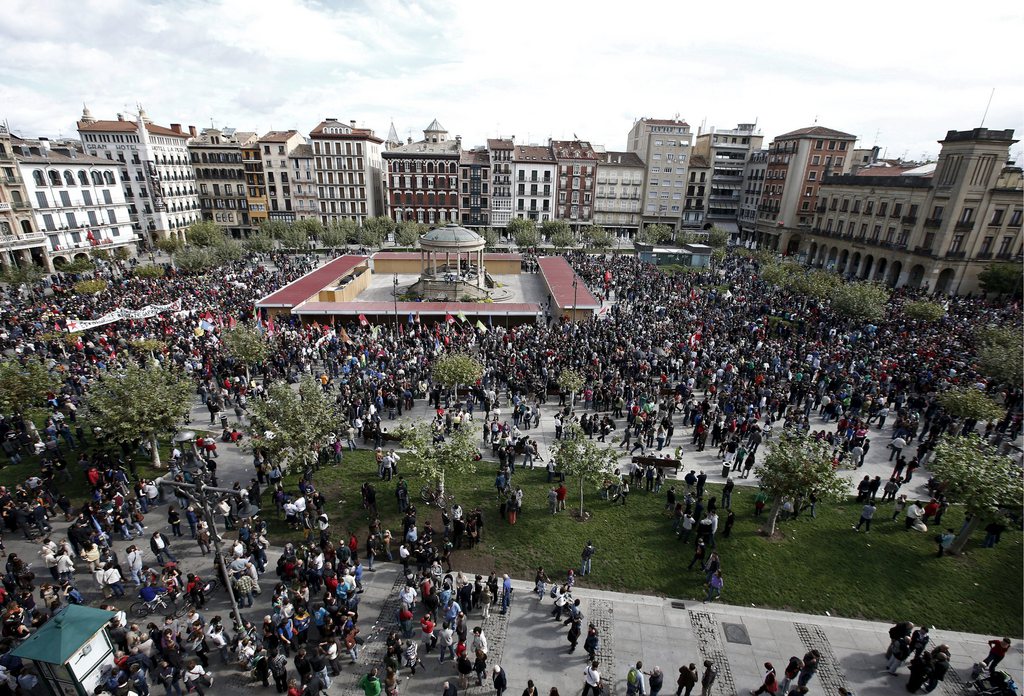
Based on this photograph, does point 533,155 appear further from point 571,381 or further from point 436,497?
point 436,497

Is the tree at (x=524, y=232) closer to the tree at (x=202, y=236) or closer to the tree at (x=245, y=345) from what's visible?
the tree at (x=202, y=236)

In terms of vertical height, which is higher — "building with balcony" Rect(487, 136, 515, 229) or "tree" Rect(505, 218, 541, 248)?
"building with balcony" Rect(487, 136, 515, 229)

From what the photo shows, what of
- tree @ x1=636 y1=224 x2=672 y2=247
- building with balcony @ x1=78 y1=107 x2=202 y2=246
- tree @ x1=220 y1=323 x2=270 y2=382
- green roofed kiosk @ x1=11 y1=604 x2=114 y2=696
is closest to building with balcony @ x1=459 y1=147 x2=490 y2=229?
tree @ x1=636 y1=224 x2=672 y2=247

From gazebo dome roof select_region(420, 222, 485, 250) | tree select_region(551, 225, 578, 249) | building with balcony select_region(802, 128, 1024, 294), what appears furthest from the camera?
tree select_region(551, 225, 578, 249)

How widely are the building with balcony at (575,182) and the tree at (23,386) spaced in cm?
7726

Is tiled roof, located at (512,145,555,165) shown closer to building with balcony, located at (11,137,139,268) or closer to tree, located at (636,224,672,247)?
tree, located at (636,224,672,247)

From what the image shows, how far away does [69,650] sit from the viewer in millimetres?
10969

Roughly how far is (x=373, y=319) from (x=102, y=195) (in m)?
52.1

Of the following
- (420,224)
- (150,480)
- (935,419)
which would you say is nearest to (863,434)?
(935,419)

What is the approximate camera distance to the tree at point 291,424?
58.4 feet

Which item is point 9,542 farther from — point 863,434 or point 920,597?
point 863,434

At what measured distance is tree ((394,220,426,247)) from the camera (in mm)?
75062

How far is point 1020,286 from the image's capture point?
49.6 meters

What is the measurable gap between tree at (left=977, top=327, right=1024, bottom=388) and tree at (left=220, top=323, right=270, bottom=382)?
40831 mm
